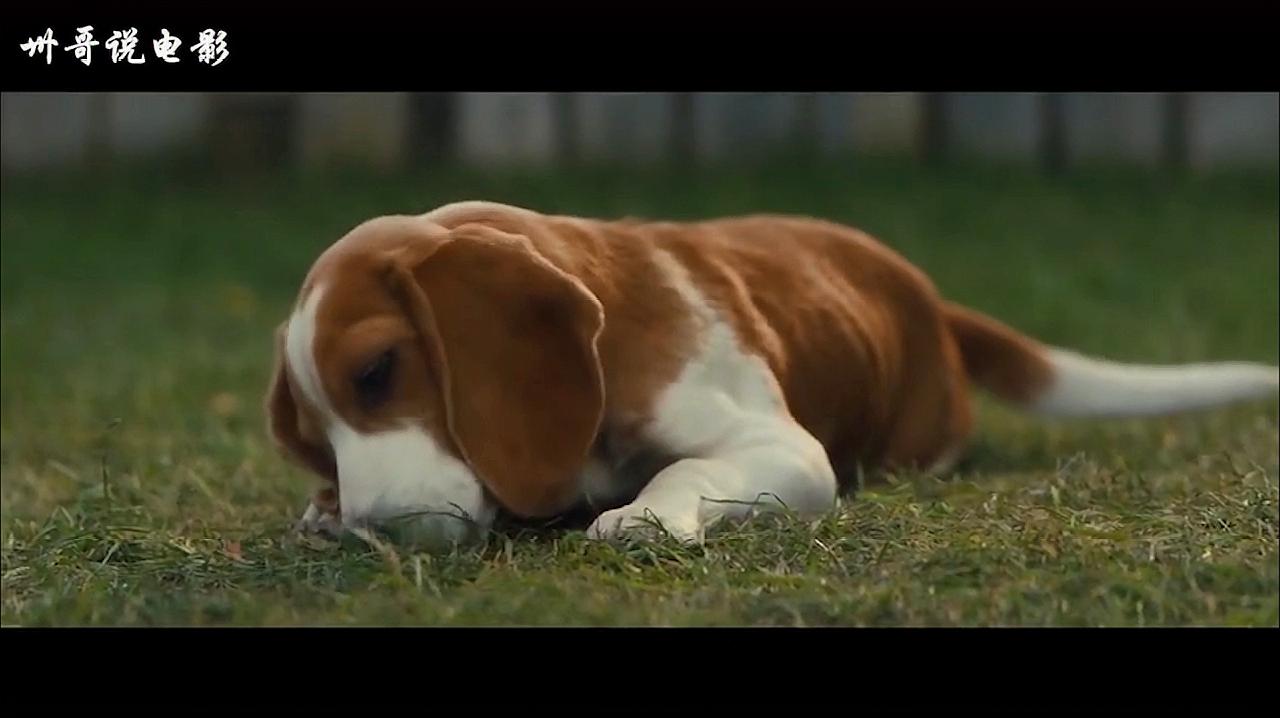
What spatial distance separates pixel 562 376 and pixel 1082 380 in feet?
5.33

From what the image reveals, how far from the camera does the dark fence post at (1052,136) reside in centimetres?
519

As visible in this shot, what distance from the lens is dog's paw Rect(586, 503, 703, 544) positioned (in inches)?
103

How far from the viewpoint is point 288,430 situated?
9.75 ft

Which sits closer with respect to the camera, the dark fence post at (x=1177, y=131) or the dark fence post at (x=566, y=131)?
the dark fence post at (x=566, y=131)

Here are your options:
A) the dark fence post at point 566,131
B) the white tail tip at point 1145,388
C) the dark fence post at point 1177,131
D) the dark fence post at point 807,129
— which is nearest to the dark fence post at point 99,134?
the dark fence post at point 566,131

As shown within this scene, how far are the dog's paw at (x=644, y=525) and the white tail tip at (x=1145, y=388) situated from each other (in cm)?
154

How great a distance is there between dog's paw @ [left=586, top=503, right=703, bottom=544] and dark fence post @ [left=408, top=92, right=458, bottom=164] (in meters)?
2.21

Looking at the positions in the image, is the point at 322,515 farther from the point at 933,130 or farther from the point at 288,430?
the point at 933,130
